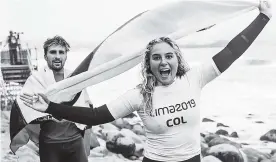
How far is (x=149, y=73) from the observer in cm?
185

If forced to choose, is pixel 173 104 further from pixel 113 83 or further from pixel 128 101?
pixel 113 83

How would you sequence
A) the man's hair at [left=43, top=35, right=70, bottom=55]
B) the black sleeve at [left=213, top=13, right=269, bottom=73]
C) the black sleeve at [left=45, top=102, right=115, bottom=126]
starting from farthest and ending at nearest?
the man's hair at [left=43, top=35, right=70, bottom=55] < the black sleeve at [left=213, top=13, right=269, bottom=73] < the black sleeve at [left=45, top=102, right=115, bottom=126]

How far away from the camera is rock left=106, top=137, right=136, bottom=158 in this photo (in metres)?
2.20

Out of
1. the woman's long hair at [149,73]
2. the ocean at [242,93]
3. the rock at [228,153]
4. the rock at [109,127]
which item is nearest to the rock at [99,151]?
the rock at [109,127]

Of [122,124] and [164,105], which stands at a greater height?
[164,105]

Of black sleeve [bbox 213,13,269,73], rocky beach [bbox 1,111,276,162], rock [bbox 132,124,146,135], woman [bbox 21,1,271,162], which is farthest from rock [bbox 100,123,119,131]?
black sleeve [bbox 213,13,269,73]

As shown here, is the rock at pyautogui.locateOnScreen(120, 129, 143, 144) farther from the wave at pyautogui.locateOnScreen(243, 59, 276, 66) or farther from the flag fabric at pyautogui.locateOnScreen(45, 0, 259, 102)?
the wave at pyautogui.locateOnScreen(243, 59, 276, 66)

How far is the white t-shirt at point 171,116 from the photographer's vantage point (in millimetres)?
1758

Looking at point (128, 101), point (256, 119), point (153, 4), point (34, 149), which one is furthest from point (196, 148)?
point (34, 149)

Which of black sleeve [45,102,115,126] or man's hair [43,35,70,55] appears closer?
black sleeve [45,102,115,126]

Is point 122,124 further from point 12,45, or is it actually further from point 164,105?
point 12,45

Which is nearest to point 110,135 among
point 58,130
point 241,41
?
point 58,130

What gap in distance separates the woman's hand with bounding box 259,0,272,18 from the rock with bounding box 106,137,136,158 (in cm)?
104

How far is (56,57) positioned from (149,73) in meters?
0.60
